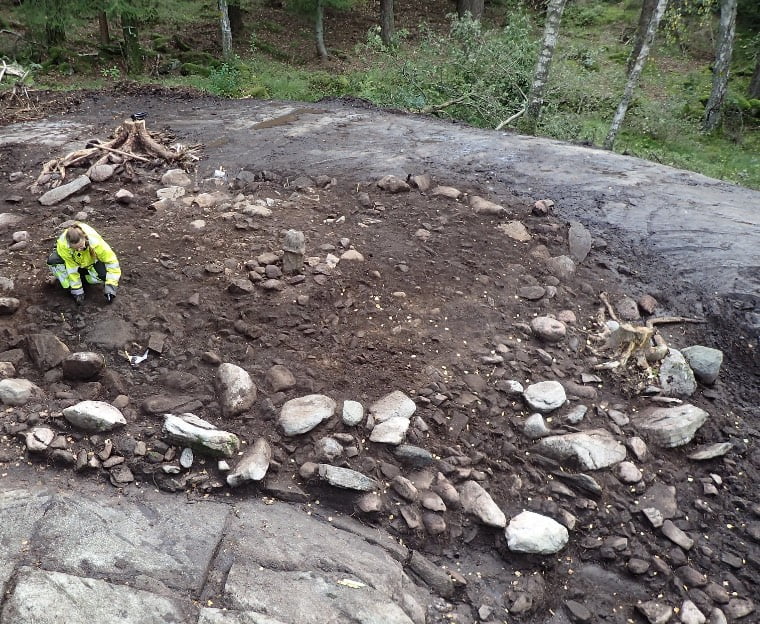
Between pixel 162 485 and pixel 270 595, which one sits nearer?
pixel 270 595

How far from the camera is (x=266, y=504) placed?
3.72 metres

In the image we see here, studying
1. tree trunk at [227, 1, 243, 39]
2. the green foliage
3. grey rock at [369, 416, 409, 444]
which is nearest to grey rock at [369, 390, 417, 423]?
grey rock at [369, 416, 409, 444]

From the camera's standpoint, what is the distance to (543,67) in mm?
10344

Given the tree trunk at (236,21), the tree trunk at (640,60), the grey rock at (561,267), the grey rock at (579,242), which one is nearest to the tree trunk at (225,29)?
the tree trunk at (236,21)

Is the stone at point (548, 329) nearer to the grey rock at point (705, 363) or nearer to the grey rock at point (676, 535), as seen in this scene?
the grey rock at point (705, 363)

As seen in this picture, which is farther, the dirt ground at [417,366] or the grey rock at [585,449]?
the grey rock at [585,449]

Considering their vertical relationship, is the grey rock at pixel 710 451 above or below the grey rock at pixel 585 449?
below

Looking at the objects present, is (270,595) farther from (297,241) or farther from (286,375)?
(297,241)

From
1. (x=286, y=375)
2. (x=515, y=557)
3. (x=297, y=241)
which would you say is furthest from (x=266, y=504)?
(x=297, y=241)

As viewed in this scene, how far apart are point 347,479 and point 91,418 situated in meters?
1.82

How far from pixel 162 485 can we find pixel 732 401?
179 inches

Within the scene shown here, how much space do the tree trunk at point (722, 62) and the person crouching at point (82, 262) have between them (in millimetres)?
14342

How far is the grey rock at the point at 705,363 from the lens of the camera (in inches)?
191

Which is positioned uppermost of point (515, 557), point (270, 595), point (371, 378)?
point (371, 378)
